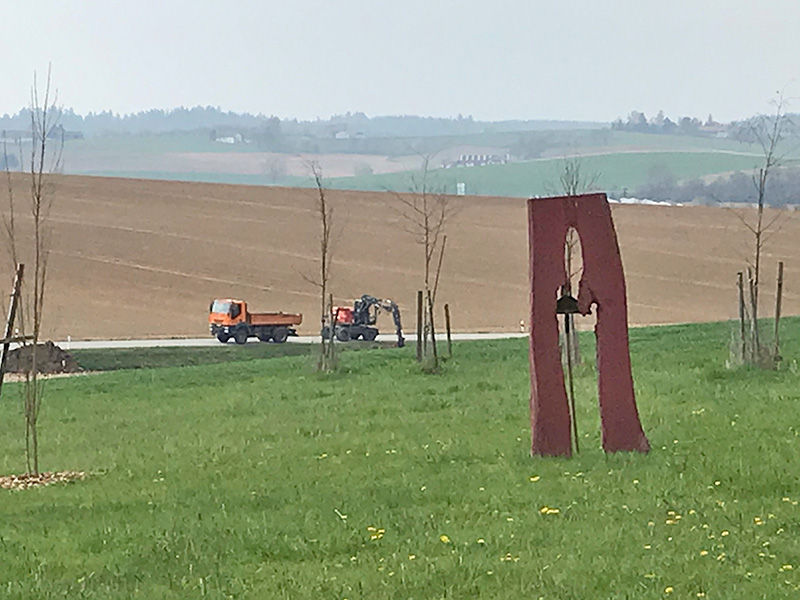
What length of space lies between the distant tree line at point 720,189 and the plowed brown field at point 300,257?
24.5ft

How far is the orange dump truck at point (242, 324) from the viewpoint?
4138 centimetres

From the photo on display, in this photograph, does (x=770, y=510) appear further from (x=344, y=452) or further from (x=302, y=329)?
(x=302, y=329)

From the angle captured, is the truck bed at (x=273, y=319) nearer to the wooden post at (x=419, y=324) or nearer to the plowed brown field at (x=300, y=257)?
the plowed brown field at (x=300, y=257)

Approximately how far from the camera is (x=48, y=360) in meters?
33.2

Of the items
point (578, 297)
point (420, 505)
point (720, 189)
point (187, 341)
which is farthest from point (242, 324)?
point (720, 189)

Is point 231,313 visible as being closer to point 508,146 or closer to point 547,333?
point 547,333

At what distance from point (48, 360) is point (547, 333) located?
2417 centimetres

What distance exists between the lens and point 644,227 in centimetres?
6769

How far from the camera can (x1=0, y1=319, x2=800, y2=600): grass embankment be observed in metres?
7.11

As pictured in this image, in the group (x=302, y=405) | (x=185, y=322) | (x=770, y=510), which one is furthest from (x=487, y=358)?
(x=185, y=322)

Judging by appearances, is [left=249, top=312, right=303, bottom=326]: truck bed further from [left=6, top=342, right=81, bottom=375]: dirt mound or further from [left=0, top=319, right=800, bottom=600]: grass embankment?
[left=0, top=319, right=800, bottom=600]: grass embankment

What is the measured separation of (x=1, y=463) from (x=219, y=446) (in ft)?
8.13

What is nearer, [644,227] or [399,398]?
[399,398]

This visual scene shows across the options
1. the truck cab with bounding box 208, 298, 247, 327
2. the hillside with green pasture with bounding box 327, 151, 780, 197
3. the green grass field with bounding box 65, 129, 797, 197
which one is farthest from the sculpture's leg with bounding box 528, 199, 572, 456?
the hillside with green pasture with bounding box 327, 151, 780, 197
